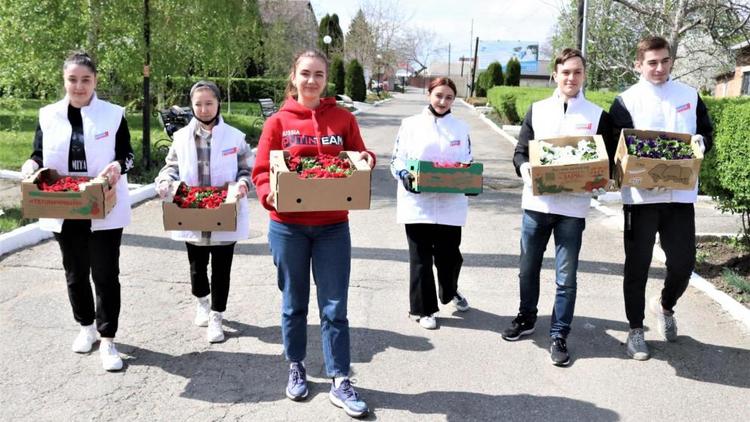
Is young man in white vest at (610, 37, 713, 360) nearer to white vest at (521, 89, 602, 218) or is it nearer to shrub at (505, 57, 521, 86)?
white vest at (521, 89, 602, 218)

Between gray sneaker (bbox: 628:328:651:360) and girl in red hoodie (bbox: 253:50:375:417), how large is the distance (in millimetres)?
2047

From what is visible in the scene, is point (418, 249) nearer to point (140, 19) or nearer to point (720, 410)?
point (720, 410)

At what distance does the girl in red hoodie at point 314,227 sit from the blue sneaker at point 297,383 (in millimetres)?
212

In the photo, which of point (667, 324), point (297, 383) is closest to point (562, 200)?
point (667, 324)

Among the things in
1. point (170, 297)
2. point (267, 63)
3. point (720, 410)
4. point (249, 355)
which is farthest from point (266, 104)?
point (720, 410)

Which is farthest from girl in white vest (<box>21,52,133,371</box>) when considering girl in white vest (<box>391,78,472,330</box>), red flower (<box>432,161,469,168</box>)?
red flower (<box>432,161,469,168</box>)

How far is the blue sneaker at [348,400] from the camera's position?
3.69m

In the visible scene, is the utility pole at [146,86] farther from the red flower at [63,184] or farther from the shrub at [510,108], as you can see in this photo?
the shrub at [510,108]

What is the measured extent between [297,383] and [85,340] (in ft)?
5.37

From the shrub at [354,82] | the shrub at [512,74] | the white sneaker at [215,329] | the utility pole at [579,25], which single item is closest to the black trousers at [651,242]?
the white sneaker at [215,329]

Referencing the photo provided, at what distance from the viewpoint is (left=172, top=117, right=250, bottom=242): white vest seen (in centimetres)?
469

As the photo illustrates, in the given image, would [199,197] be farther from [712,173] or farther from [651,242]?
[712,173]

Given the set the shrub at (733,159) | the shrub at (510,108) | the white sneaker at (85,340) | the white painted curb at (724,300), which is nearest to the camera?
the white sneaker at (85,340)

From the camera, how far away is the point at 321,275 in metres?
3.75
